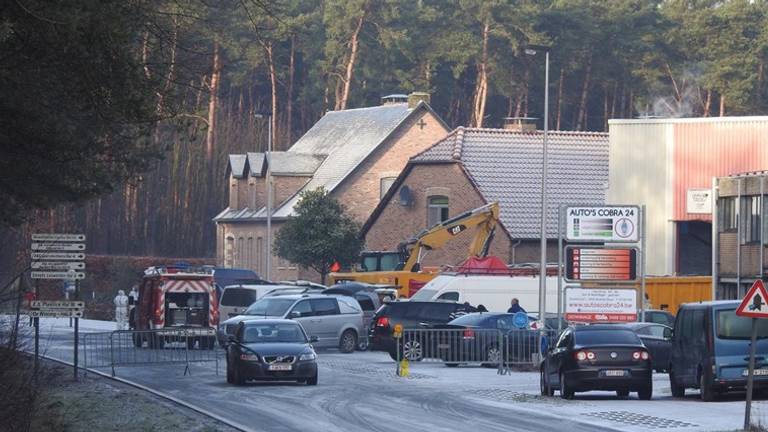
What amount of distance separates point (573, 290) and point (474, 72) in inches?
2635

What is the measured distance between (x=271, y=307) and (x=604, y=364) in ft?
57.4

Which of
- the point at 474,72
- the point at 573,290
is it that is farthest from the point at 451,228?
the point at 474,72

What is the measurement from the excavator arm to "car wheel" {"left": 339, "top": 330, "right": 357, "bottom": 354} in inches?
458

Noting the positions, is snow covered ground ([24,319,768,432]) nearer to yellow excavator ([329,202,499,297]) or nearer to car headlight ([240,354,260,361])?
car headlight ([240,354,260,361])

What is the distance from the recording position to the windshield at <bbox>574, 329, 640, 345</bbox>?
28.4 meters

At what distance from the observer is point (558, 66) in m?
95.4

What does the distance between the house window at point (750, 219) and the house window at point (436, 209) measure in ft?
65.3

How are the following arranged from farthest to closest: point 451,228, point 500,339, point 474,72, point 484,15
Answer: point 474,72 → point 484,15 → point 451,228 → point 500,339

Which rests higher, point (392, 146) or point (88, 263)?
point (392, 146)

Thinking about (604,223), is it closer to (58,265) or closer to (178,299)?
(58,265)

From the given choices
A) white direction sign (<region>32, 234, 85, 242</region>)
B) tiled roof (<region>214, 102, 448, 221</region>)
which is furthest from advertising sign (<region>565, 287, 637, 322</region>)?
tiled roof (<region>214, 102, 448, 221</region>)

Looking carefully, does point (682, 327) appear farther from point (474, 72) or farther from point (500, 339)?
point (474, 72)

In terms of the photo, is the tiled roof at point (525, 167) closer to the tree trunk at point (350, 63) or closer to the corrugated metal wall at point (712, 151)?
the corrugated metal wall at point (712, 151)

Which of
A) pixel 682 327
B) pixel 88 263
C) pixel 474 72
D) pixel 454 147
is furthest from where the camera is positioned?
pixel 474 72
